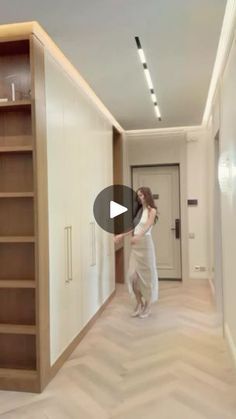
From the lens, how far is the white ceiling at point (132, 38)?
94.6 inches

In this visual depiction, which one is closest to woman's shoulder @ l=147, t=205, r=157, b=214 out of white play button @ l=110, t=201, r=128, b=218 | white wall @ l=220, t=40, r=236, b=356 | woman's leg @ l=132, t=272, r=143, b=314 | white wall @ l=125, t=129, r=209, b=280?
woman's leg @ l=132, t=272, r=143, b=314

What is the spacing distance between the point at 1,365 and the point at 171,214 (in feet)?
13.9

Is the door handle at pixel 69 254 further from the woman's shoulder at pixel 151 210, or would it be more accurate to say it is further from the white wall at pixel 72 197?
the woman's shoulder at pixel 151 210

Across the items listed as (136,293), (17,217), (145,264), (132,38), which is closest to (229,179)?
(132,38)

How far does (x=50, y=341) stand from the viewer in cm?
289

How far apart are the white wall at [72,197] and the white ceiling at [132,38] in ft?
0.95

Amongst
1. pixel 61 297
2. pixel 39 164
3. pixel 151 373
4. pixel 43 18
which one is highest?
pixel 43 18

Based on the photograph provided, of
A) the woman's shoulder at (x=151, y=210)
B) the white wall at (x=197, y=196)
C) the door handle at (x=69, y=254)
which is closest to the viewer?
the door handle at (x=69, y=254)

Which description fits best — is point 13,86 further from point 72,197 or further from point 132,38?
point 72,197

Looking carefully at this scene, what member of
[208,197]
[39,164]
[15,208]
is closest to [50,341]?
[15,208]

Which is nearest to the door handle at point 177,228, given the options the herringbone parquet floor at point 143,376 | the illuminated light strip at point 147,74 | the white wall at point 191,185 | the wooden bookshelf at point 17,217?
the white wall at point 191,185

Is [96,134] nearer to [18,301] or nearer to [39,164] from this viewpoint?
[39,164]

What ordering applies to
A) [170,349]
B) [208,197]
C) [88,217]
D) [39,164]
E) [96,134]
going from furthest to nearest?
1. [208,197]
2. [96,134]
3. [88,217]
4. [170,349]
5. [39,164]

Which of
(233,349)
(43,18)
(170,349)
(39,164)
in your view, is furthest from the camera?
(170,349)
